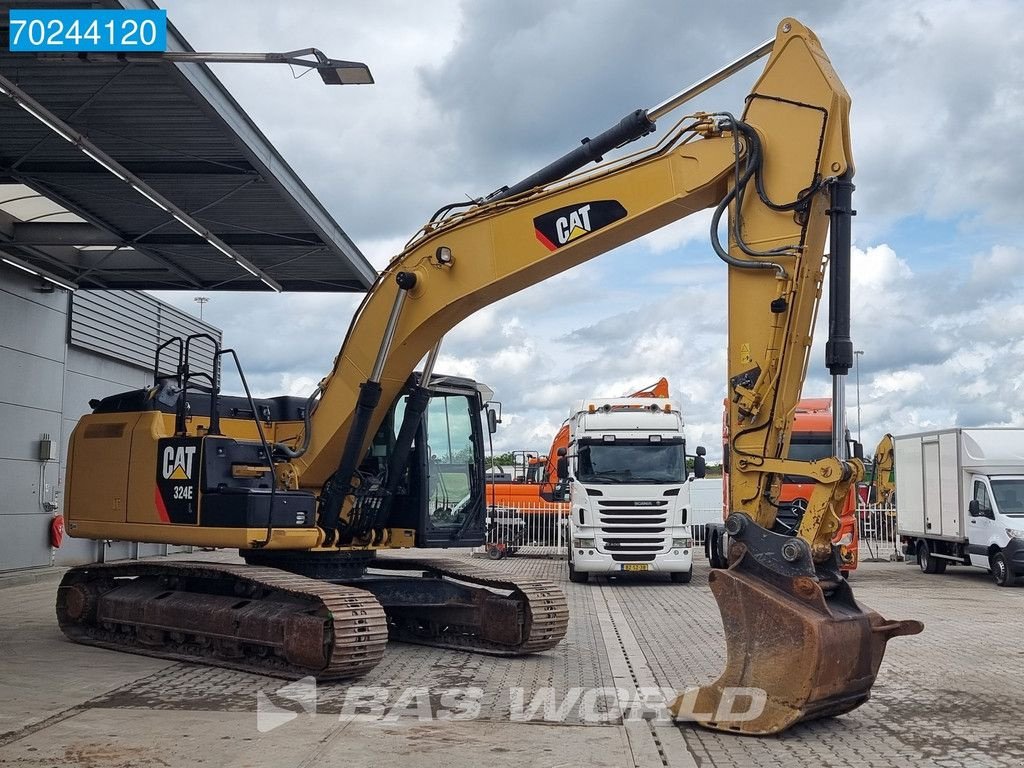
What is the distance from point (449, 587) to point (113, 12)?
652 centimetres

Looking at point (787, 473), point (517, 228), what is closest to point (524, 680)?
point (787, 473)

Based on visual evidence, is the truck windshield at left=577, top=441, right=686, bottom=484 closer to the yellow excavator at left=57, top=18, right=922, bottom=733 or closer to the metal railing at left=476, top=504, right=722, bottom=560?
the yellow excavator at left=57, top=18, right=922, bottom=733

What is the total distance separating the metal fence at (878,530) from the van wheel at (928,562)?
12.9 ft

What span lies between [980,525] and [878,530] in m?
10.4

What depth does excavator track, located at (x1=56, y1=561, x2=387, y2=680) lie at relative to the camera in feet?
30.8

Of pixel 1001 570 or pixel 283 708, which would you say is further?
pixel 1001 570

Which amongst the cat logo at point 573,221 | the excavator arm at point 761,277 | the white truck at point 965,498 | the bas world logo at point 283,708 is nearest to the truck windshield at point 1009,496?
the white truck at point 965,498

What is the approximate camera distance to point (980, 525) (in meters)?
20.7

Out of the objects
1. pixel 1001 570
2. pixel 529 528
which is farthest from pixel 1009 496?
pixel 529 528

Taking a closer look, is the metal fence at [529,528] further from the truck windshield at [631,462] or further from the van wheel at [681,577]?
the truck windshield at [631,462]

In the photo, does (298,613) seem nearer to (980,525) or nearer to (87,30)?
(87,30)

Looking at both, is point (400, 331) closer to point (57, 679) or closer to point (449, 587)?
point (449, 587)

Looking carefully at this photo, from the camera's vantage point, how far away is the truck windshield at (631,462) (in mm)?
19234

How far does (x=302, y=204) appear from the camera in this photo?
54.6ft
